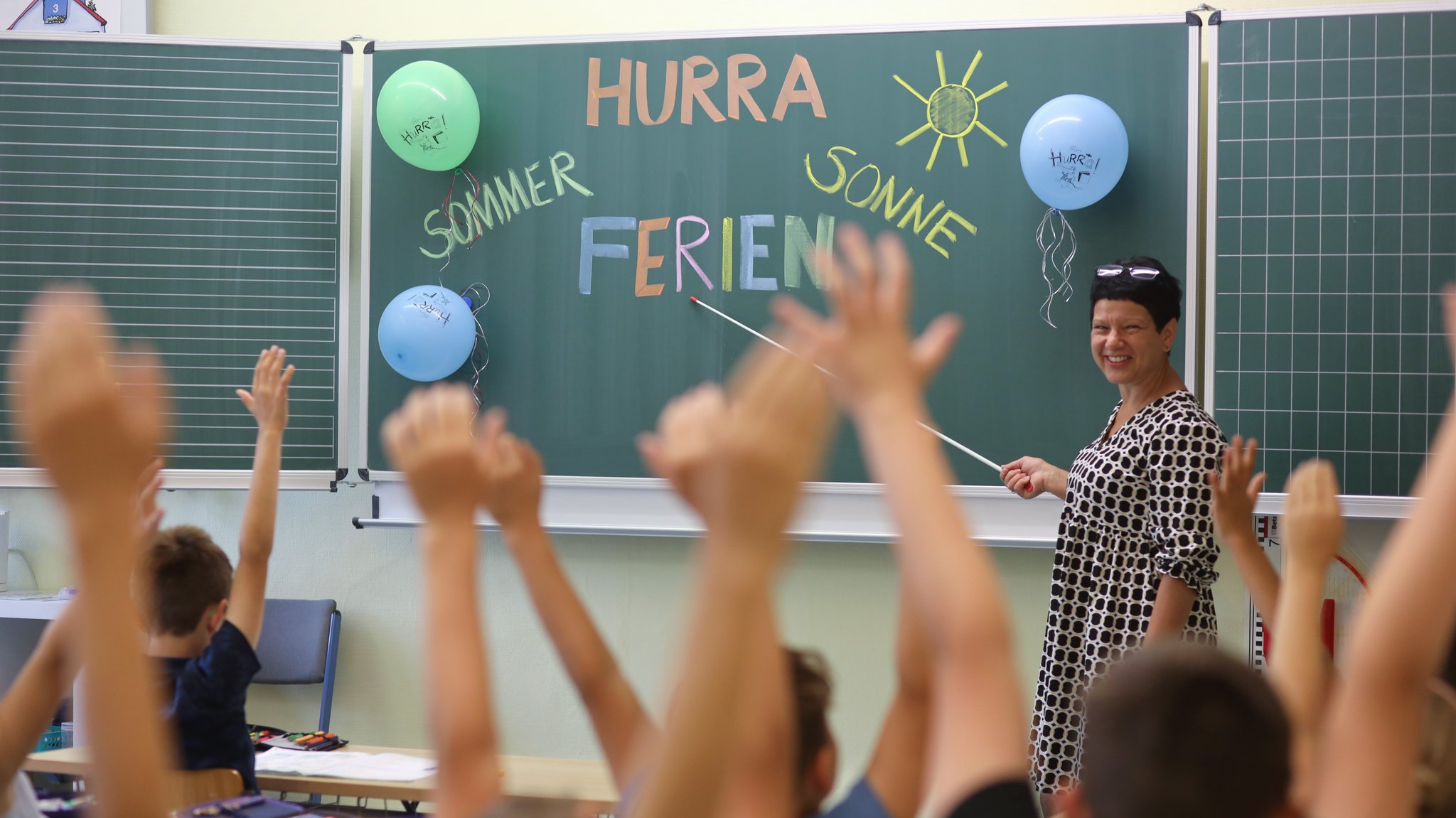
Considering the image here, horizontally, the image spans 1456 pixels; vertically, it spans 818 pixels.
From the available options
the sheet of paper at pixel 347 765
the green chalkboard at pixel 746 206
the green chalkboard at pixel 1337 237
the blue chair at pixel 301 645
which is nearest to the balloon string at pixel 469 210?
the green chalkboard at pixel 746 206

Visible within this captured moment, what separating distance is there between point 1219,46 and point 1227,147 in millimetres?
265

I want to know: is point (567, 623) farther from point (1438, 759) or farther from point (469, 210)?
point (469, 210)

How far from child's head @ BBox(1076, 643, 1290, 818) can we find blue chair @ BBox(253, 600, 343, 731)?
3.41 meters

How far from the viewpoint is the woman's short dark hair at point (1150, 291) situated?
2.30 metres

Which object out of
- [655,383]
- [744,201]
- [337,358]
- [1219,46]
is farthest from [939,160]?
[337,358]

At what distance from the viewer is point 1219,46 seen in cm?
314

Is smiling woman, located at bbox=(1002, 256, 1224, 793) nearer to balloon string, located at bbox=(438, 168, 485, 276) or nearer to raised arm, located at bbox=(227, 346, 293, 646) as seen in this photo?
raised arm, located at bbox=(227, 346, 293, 646)

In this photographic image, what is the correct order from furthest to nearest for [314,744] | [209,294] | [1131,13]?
[209,294] < [1131,13] < [314,744]

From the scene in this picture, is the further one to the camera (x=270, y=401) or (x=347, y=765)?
(x=347, y=765)

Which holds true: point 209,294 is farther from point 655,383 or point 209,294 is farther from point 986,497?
point 986,497

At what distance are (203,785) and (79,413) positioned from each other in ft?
5.23

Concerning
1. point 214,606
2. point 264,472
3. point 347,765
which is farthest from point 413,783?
point 264,472

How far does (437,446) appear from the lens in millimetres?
744

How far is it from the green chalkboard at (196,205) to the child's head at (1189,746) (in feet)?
10.7
